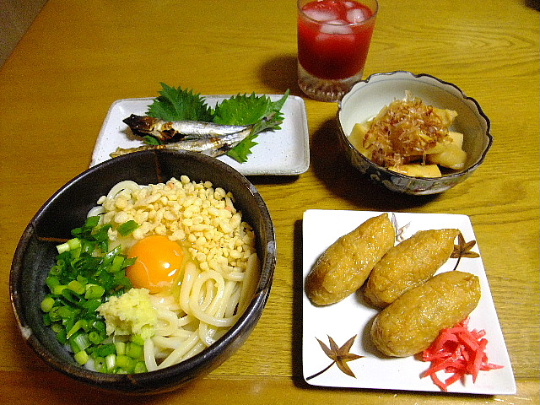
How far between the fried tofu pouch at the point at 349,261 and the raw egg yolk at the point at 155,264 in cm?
47

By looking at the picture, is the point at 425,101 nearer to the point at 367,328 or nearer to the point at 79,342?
the point at 367,328

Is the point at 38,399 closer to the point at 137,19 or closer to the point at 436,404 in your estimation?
the point at 436,404

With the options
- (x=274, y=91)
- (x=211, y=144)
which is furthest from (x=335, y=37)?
(x=211, y=144)

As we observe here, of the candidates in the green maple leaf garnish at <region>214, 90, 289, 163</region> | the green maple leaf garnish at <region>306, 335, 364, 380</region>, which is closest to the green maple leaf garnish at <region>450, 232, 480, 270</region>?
the green maple leaf garnish at <region>306, 335, 364, 380</region>

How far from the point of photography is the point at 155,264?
4.25 ft

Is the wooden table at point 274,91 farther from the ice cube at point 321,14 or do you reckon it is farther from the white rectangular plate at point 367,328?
the ice cube at point 321,14

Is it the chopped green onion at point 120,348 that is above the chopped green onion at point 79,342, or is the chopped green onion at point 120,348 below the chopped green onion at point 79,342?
below

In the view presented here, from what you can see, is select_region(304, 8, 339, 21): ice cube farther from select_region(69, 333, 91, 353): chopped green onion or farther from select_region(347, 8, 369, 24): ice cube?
select_region(69, 333, 91, 353): chopped green onion

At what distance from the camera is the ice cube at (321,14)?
200 cm

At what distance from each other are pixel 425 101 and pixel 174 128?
125cm

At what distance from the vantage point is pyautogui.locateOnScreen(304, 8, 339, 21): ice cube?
6.55 feet

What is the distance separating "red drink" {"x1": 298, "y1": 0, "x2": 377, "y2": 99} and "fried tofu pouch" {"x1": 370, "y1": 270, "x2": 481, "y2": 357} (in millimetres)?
1215

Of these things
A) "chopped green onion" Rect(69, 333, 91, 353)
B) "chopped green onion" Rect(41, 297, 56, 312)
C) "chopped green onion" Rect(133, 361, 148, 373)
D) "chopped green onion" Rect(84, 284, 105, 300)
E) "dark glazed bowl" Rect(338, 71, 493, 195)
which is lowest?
"chopped green onion" Rect(133, 361, 148, 373)

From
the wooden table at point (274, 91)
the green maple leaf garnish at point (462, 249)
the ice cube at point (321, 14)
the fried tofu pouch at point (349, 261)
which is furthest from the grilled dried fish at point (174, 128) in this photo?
the green maple leaf garnish at point (462, 249)
